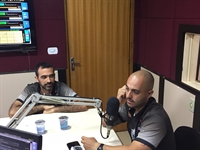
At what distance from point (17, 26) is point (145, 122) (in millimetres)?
2111

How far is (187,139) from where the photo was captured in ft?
5.32

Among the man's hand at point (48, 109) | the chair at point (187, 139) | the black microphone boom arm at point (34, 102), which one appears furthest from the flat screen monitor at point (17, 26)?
the chair at point (187, 139)

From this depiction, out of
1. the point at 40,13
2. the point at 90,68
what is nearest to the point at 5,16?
the point at 40,13

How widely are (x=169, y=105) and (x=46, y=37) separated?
1779mm

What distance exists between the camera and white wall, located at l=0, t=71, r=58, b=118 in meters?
3.07

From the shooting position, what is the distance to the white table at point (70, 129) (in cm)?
170

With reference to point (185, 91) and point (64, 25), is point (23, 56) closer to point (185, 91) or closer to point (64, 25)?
point (64, 25)

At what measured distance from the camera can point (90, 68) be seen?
339 cm

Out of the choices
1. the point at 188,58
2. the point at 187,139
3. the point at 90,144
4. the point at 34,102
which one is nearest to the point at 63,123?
the point at 90,144

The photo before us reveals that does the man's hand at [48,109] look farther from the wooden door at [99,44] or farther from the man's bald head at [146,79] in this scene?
the wooden door at [99,44]

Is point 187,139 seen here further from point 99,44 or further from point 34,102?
point 99,44

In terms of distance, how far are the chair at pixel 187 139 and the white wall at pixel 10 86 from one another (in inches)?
82.4

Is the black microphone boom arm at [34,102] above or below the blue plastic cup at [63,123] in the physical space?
above

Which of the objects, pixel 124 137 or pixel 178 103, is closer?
pixel 178 103
